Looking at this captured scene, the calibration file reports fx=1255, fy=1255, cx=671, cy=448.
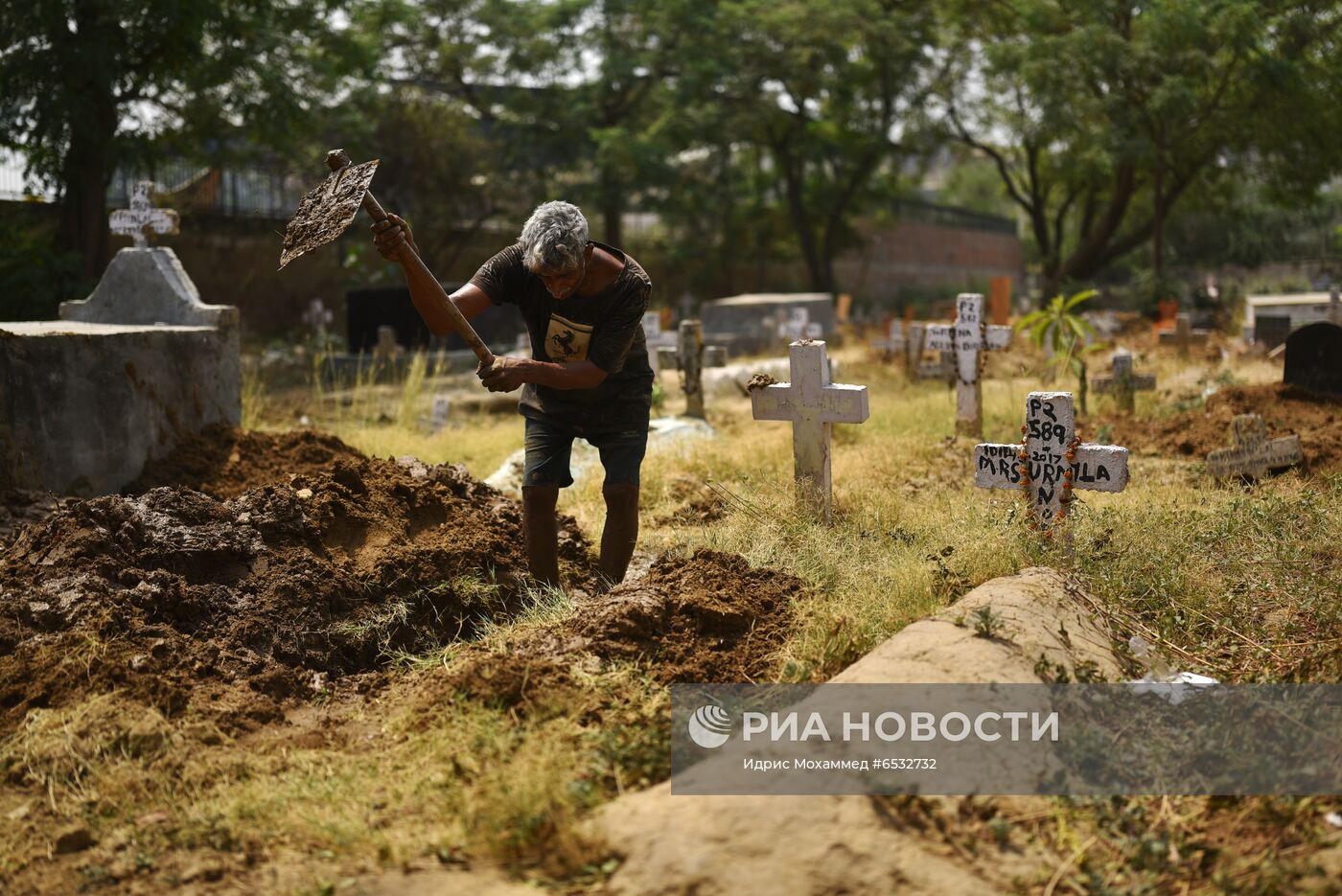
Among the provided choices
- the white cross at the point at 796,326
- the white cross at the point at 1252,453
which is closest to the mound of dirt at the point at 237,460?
the white cross at the point at 1252,453

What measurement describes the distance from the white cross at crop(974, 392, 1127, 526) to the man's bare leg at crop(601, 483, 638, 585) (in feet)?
4.90

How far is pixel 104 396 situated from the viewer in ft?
A: 21.3

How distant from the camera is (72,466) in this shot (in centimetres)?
635

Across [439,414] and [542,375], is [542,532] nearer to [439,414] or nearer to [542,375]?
[542,375]

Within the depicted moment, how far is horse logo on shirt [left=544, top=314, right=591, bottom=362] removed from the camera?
196 inches

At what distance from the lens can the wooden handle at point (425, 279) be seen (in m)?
4.50

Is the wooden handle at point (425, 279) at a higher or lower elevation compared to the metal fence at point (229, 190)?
lower

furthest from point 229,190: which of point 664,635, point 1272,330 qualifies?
point 664,635

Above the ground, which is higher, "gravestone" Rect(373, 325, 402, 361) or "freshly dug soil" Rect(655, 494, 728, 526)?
"gravestone" Rect(373, 325, 402, 361)

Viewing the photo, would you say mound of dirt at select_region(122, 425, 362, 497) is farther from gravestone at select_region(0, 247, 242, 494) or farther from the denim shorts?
the denim shorts

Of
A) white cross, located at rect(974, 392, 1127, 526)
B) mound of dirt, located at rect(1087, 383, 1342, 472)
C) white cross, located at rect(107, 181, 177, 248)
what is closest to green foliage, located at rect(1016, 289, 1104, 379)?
mound of dirt, located at rect(1087, 383, 1342, 472)

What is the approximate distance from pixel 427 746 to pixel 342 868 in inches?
25.5

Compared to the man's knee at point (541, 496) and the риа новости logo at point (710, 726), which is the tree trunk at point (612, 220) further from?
the риа новости logo at point (710, 726)

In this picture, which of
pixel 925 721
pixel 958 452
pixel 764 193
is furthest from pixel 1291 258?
pixel 925 721
